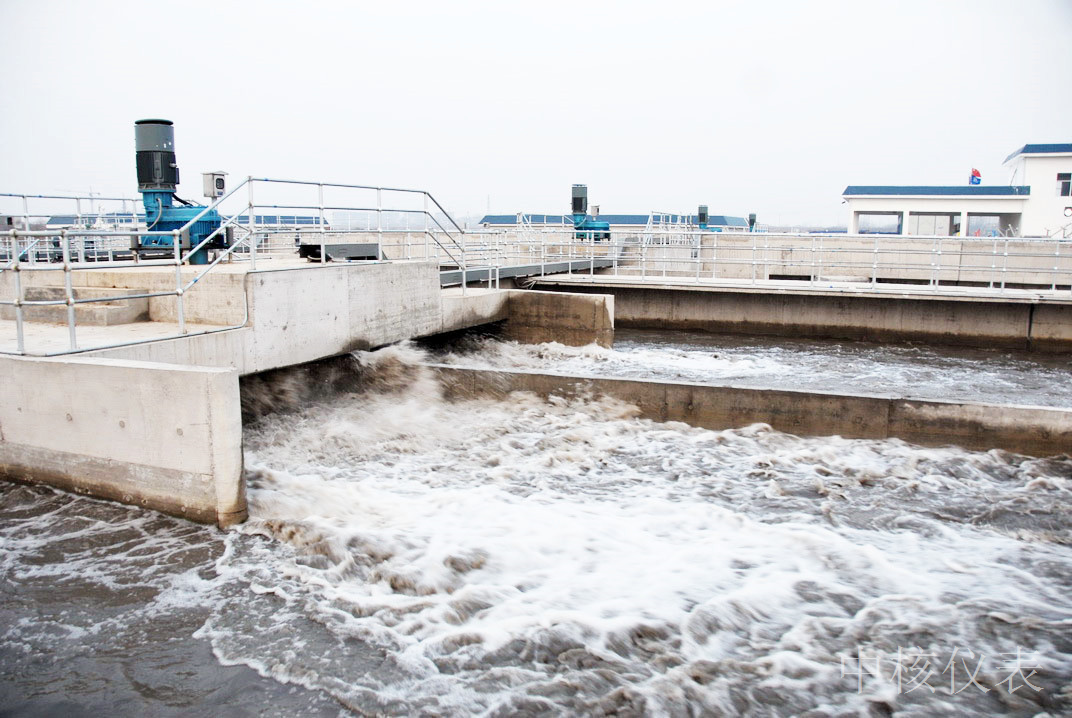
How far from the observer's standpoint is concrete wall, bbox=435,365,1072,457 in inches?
359

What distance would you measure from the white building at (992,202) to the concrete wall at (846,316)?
62.6ft

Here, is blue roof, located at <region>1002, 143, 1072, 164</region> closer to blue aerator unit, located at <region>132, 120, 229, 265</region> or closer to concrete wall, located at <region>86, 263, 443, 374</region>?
concrete wall, located at <region>86, 263, 443, 374</region>

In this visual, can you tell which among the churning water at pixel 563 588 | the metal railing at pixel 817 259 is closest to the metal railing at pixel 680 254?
the metal railing at pixel 817 259

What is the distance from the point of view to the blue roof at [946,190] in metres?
34.4

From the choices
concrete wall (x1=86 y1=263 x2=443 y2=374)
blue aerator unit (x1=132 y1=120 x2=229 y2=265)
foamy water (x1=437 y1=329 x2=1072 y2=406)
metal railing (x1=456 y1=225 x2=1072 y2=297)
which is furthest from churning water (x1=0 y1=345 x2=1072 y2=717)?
metal railing (x1=456 y1=225 x2=1072 y2=297)

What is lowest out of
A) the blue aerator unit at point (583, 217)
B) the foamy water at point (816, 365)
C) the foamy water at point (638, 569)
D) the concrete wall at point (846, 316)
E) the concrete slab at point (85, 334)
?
the foamy water at point (638, 569)

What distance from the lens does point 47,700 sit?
450cm

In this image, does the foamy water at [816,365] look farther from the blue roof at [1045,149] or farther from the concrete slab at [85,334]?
the blue roof at [1045,149]

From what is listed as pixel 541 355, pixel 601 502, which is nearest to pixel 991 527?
pixel 601 502

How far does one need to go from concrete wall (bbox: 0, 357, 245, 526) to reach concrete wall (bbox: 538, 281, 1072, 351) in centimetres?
1382

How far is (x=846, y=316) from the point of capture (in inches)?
722

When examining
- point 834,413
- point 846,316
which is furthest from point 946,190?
point 834,413

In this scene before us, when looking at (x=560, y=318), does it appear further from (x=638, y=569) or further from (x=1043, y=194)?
(x=1043, y=194)

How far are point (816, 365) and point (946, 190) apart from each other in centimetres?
2503
